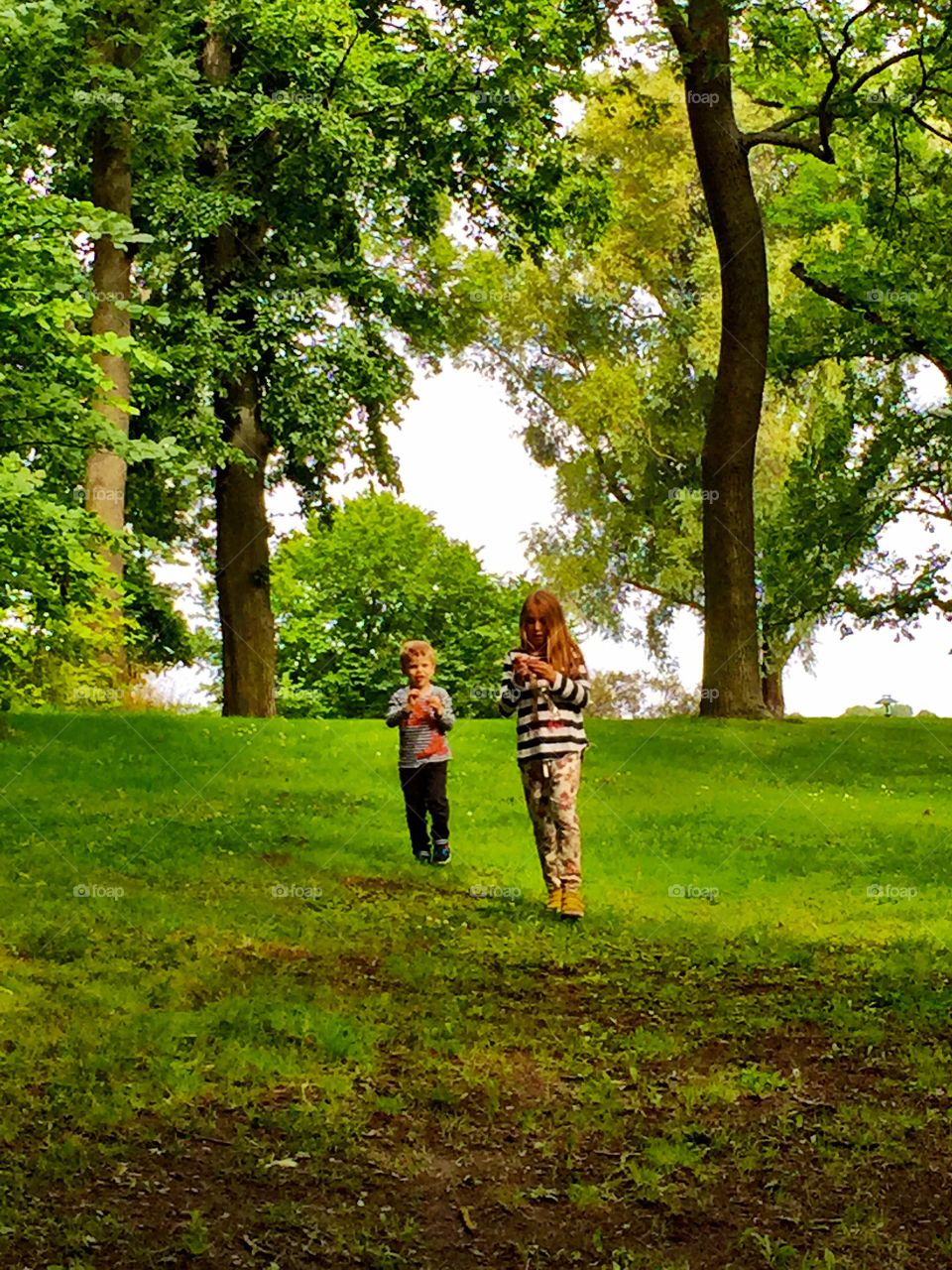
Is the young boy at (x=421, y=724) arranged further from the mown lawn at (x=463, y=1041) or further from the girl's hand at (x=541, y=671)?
the girl's hand at (x=541, y=671)

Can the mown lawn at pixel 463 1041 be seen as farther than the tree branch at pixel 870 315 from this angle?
No

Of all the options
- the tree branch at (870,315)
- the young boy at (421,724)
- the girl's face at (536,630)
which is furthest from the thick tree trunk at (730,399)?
the girl's face at (536,630)

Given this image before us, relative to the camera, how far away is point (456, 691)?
40.2 meters

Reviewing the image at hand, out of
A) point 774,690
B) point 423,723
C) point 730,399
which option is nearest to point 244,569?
point 730,399

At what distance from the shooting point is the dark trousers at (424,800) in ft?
46.8

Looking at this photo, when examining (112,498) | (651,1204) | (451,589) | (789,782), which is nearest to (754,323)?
(789,782)

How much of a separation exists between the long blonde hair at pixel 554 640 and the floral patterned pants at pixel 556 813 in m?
0.69

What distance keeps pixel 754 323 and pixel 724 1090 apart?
19160 mm

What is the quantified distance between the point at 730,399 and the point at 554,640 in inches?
552

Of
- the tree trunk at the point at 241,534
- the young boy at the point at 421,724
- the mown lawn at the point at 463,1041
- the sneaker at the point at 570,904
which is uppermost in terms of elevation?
the tree trunk at the point at 241,534

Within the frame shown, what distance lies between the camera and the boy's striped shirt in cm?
1181

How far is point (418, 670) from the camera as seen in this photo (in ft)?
46.3

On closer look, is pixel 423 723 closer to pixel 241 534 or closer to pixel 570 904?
pixel 570 904

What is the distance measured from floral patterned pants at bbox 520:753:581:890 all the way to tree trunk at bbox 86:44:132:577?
41.9ft
